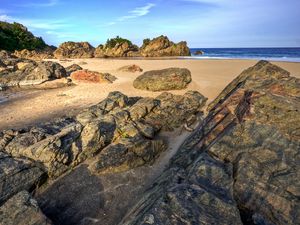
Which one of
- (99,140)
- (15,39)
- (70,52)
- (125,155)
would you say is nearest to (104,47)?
(70,52)

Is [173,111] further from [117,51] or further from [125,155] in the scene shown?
[117,51]

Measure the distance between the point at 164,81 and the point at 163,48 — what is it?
43608mm

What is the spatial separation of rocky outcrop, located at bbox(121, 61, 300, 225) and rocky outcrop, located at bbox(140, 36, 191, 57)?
4825cm

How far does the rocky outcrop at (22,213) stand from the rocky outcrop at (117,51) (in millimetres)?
50185

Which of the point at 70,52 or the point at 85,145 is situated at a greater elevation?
the point at 70,52

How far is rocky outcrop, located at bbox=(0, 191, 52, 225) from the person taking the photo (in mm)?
4449

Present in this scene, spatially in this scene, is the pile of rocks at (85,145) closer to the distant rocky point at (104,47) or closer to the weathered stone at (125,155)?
the weathered stone at (125,155)

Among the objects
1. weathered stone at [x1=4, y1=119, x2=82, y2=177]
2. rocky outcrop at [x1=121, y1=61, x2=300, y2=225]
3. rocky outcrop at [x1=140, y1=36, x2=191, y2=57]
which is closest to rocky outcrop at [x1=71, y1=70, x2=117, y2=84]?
weathered stone at [x1=4, y1=119, x2=82, y2=177]

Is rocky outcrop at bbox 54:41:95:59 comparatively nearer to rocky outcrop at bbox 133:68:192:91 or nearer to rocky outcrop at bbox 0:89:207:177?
rocky outcrop at bbox 133:68:192:91

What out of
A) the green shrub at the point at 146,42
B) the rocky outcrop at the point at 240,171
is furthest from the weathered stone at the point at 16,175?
the green shrub at the point at 146,42

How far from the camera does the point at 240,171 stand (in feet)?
16.2

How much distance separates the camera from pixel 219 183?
15.0 feet

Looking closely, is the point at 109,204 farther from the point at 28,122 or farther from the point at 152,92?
the point at 152,92

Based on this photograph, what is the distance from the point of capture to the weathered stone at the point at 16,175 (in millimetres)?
5664
